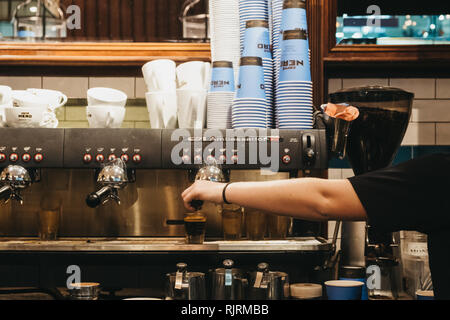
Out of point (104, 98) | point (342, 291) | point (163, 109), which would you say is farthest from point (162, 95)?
point (342, 291)

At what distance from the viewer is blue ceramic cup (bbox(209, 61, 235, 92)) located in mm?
1954

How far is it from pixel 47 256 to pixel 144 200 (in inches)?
18.8

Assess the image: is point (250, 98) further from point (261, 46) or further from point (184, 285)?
point (184, 285)

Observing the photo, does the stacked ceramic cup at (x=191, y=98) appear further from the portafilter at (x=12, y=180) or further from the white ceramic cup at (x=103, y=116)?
the portafilter at (x=12, y=180)

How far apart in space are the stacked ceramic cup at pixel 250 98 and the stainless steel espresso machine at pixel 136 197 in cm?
7

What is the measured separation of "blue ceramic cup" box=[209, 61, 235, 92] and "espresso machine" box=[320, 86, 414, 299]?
1.20 feet

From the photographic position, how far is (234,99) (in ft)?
6.30

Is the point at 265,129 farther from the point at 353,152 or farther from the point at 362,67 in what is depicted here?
the point at 362,67

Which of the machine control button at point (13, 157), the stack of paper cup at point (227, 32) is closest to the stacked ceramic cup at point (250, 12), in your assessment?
the stack of paper cup at point (227, 32)

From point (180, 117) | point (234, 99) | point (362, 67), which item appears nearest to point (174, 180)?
point (180, 117)

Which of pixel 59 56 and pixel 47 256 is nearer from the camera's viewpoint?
pixel 47 256

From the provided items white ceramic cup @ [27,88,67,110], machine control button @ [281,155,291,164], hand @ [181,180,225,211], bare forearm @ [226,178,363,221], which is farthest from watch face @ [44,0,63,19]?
bare forearm @ [226,178,363,221]

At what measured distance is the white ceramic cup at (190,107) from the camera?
1.96m

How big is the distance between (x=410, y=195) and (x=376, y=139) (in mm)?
739
